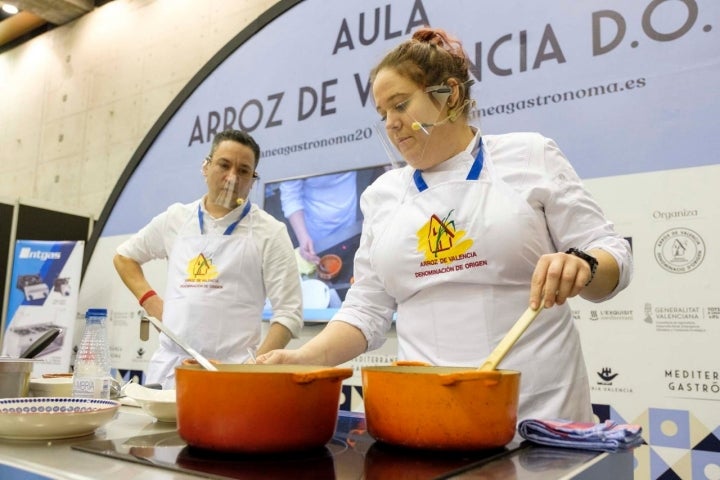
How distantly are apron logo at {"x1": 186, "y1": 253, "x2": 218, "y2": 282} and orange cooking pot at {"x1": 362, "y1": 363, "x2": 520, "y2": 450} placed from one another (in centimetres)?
164

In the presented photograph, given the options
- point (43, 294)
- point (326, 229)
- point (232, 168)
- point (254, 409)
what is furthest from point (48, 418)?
point (43, 294)

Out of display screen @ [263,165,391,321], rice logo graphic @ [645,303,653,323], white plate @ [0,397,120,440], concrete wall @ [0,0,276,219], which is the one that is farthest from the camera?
concrete wall @ [0,0,276,219]

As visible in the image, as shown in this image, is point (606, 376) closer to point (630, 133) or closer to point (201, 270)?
point (630, 133)

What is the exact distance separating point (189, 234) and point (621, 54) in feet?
5.87

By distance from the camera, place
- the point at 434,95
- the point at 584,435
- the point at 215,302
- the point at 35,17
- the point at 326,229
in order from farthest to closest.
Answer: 1. the point at 35,17
2. the point at 326,229
3. the point at 215,302
4. the point at 434,95
5. the point at 584,435

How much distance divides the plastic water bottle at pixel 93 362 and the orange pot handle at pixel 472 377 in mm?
756

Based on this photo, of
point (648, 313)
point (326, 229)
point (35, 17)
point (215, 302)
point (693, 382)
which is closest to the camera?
point (693, 382)

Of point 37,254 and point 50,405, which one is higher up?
point 37,254

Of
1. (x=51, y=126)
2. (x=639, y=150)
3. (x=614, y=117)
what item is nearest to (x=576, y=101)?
(x=614, y=117)

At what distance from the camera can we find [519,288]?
118 cm

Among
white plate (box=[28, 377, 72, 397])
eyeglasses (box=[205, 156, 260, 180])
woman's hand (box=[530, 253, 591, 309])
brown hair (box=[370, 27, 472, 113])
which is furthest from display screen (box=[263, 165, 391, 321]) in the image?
woman's hand (box=[530, 253, 591, 309])

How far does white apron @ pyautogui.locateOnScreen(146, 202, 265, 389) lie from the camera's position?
7.25 feet

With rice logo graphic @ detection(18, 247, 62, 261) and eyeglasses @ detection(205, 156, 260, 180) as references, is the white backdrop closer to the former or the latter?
eyeglasses @ detection(205, 156, 260, 180)

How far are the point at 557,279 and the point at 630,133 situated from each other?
1638mm
